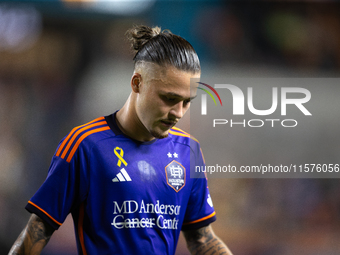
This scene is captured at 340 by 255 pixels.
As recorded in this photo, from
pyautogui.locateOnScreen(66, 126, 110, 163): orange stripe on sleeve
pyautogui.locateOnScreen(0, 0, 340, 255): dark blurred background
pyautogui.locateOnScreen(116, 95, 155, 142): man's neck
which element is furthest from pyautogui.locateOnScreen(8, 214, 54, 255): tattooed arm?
pyautogui.locateOnScreen(0, 0, 340, 255): dark blurred background

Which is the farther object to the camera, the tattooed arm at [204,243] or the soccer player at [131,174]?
the tattooed arm at [204,243]

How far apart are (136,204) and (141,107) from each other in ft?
1.30

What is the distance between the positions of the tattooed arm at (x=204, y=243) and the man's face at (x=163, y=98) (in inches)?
20.3

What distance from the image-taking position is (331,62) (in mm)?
4332

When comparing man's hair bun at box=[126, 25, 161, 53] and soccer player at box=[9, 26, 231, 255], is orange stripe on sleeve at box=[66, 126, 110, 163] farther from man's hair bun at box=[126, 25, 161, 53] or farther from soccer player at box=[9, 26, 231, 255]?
man's hair bun at box=[126, 25, 161, 53]

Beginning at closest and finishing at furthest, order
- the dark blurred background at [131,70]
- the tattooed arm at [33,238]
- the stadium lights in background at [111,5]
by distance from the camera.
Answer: the tattooed arm at [33,238] → the dark blurred background at [131,70] → the stadium lights in background at [111,5]

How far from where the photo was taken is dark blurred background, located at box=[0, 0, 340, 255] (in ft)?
12.6

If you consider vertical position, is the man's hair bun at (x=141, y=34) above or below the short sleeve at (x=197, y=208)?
above

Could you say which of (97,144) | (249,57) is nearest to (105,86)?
(249,57)

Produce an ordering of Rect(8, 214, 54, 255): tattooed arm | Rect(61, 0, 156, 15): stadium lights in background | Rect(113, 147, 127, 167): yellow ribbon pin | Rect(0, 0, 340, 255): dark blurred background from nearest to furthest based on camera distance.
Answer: Rect(8, 214, 54, 255): tattooed arm → Rect(113, 147, 127, 167): yellow ribbon pin → Rect(0, 0, 340, 255): dark blurred background → Rect(61, 0, 156, 15): stadium lights in background

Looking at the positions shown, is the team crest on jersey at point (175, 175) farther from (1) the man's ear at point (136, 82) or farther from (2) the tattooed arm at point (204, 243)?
(1) the man's ear at point (136, 82)

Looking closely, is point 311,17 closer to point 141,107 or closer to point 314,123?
point 314,123

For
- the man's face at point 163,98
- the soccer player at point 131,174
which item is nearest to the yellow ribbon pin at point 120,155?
the soccer player at point 131,174

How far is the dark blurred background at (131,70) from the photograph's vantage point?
12.6ft
